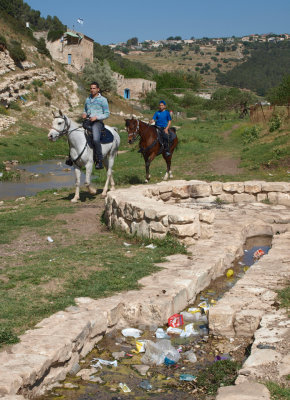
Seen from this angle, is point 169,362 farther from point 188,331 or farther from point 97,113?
point 97,113

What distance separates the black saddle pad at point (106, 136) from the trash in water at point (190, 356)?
8.09 m

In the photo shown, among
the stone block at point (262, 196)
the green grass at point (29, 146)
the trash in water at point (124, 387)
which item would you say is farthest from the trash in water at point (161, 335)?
the green grass at point (29, 146)

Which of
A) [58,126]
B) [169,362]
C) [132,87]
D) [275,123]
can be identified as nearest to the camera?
[169,362]

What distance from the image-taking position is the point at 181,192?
12086 millimetres

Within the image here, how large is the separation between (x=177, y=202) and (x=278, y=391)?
8.56m

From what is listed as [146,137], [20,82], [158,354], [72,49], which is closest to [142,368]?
[158,354]

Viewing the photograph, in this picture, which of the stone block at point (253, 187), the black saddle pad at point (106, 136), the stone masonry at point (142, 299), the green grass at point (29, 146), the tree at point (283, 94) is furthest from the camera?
the tree at point (283, 94)

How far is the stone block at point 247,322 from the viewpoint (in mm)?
5250

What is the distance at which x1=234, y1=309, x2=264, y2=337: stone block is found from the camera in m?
5.25

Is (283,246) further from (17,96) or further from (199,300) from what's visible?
(17,96)

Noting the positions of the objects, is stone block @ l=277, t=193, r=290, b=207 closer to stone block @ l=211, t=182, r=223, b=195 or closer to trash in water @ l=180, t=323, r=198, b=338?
stone block @ l=211, t=182, r=223, b=195

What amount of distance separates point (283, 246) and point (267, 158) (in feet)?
34.5

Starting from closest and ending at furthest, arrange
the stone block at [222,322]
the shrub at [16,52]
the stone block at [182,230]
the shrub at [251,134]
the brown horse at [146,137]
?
the stone block at [222,322] → the stone block at [182,230] → the brown horse at [146,137] → the shrub at [251,134] → the shrub at [16,52]

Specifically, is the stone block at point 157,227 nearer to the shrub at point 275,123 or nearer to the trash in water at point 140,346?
the trash in water at point 140,346
